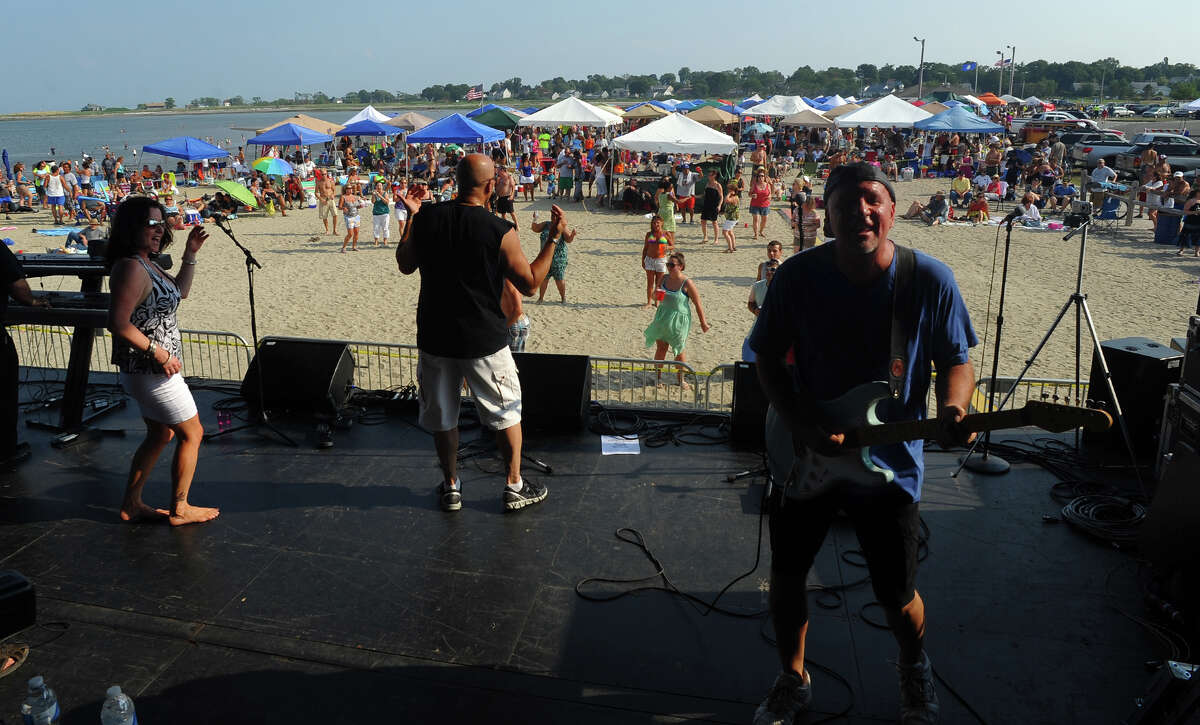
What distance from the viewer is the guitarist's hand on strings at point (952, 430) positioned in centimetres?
240

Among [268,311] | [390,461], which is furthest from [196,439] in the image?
[268,311]

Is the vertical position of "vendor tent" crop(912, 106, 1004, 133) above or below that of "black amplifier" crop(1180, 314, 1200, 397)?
above

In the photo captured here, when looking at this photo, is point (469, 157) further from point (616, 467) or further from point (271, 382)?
point (271, 382)

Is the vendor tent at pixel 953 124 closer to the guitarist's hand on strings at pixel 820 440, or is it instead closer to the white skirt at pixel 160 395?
the white skirt at pixel 160 395

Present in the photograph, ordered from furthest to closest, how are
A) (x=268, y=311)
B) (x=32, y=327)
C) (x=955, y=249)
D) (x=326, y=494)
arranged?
1. (x=955, y=249)
2. (x=268, y=311)
3. (x=32, y=327)
4. (x=326, y=494)

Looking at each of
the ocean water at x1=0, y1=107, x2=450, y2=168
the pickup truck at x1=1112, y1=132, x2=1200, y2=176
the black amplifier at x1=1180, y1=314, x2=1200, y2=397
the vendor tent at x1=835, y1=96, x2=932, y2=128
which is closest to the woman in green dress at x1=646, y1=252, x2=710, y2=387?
the black amplifier at x1=1180, y1=314, x2=1200, y2=397

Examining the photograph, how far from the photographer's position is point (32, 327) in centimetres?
919

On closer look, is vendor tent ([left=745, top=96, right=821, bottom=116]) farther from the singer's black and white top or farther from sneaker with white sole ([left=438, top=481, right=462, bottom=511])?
the singer's black and white top

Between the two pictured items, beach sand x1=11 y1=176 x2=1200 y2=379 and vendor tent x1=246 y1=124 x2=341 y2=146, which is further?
vendor tent x1=246 y1=124 x2=341 y2=146

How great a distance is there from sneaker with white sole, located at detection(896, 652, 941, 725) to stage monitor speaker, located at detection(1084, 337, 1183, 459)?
3.17 m

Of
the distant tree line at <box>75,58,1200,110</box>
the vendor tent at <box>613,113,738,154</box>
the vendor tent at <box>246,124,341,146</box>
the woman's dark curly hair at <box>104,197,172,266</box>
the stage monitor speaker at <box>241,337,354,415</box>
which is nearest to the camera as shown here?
the woman's dark curly hair at <box>104,197,172,266</box>

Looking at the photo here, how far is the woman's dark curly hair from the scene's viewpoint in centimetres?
407

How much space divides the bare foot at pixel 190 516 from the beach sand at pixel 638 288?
5.53 meters

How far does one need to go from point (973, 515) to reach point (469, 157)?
3206 millimetres
